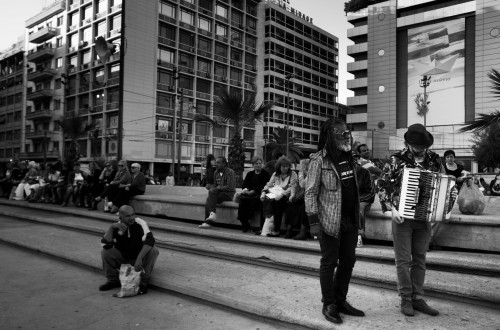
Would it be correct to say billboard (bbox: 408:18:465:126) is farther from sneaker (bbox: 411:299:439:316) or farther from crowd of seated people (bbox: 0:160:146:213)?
sneaker (bbox: 411:299:439:316)

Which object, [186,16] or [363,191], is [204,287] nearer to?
[363,191]

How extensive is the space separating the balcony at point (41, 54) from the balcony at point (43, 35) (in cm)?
154

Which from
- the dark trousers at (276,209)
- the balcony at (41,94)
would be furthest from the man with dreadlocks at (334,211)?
the balcony at (41,94)

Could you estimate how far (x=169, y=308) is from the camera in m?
4.48

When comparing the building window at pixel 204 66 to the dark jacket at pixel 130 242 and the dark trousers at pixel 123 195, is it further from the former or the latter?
the dark jacket at pixel 130 242

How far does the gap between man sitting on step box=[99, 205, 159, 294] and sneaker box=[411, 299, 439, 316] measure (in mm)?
3153

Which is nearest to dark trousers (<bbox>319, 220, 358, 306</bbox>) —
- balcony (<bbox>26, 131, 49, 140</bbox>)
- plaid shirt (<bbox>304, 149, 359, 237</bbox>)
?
plaid shirt (<bbox>304, 149, 359, 237</bbox>)

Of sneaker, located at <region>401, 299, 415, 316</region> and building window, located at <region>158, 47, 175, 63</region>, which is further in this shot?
building window, located at <region>158, 47, 175, 63</region>

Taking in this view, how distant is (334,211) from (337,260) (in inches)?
19.4

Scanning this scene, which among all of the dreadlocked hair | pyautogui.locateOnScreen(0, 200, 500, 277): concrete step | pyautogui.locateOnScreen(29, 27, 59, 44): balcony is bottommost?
pyautogui.locateOnScreen(0, 200, 500, 277): concrete step

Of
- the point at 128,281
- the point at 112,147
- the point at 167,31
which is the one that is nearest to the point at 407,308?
the point at 128,281

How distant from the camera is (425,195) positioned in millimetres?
3639

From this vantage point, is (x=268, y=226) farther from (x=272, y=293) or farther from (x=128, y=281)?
(x=128, y=281)

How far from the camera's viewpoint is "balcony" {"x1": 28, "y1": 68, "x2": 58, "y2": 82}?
182 ft
